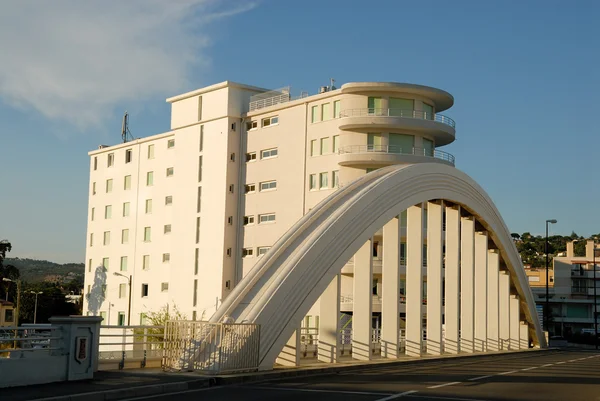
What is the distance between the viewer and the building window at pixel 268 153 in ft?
215

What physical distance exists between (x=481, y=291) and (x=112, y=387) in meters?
28.2

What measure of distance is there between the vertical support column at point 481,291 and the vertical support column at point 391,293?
11228mm

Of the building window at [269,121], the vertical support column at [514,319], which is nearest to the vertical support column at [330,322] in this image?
the vertical support column at [514,319]

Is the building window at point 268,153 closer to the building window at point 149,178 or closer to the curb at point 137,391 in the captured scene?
the building window at point 149,178

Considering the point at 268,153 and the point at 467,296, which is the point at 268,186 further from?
the point at 467,296

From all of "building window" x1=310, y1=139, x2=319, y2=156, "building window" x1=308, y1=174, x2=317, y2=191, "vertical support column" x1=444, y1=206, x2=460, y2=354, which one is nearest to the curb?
"vertical support column" x1=444, y1=206, x2=460, y2=354

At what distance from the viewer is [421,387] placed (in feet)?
61.2

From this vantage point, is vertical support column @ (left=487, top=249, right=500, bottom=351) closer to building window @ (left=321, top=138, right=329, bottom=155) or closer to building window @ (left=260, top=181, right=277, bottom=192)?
building window @ (left=321, top=138, right=329, bottom=155)

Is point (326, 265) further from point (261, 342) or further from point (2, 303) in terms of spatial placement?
point (2, 303)

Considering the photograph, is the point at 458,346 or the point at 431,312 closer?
the point at 431,312

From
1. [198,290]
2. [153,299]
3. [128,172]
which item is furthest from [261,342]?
[128,172]

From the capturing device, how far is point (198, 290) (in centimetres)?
6850

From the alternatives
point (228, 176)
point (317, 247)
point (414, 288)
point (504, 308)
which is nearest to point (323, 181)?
point (228, 176)

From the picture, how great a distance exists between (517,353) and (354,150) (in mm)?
20634
